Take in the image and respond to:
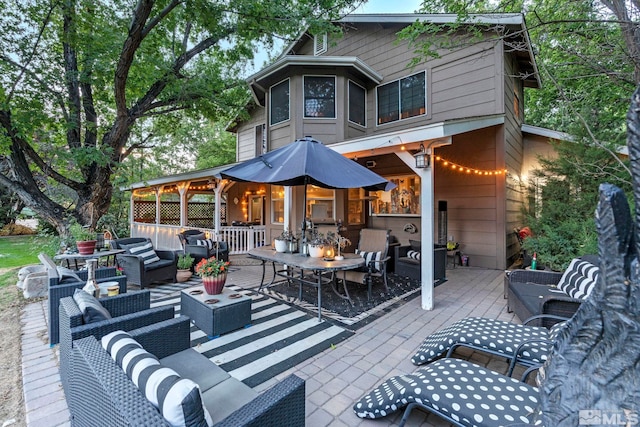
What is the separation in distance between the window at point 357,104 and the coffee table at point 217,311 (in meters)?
5.94

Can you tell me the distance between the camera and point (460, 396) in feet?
5.65

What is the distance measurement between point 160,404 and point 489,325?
2.82m

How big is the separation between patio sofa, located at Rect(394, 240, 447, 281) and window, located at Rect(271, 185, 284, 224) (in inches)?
152

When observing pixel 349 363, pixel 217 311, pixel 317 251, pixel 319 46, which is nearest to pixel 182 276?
pixel 217 311

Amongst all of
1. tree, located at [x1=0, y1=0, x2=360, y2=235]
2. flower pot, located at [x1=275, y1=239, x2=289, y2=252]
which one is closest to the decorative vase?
flower pot, located at [x1=275, y1=239, x2=289, y2=252]

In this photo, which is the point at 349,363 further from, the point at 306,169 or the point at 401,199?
the point at 401,199

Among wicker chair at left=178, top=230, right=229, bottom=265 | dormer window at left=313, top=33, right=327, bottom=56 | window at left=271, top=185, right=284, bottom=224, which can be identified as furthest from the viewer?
dormer window at left=313, top=33, right=327, bottom=56

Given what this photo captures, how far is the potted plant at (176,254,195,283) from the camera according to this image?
226 inches

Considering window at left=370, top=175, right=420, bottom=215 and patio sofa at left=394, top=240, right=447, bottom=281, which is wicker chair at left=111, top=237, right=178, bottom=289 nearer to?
patio sofa at left=394, top=240, right=447, bottom=281

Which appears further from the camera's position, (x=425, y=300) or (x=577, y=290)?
(x=425, y=300)

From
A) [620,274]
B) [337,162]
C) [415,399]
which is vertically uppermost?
[337,162]

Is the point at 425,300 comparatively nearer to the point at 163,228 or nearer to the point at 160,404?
the point at 160,404

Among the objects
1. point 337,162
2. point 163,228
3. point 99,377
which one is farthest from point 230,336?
point 163,228

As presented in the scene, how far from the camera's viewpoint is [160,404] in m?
1.03
